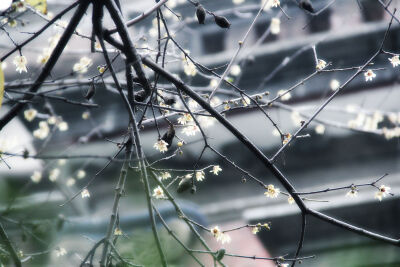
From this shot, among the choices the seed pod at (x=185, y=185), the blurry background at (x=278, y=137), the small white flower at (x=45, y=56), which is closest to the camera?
the seed pod at (x=185, y=185)

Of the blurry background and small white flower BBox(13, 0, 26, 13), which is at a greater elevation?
the blurry background

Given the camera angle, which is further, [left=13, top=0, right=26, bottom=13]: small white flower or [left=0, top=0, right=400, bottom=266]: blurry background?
[left=0, top=0, right=400, bottom=266]: blurry background

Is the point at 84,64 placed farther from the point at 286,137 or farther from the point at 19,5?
the point at 286,137

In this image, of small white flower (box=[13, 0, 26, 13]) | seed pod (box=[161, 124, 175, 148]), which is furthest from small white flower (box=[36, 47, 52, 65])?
seed pod (box=[161, 124, 175, 148])

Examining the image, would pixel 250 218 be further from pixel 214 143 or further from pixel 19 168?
pixel 19 168

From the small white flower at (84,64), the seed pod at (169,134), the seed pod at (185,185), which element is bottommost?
the seed pod at (185,185)

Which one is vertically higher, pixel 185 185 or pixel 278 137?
pixel 278 137

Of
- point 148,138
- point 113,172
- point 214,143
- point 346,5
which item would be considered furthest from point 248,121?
point 346,5

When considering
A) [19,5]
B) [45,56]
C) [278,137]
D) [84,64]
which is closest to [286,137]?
[84,64]

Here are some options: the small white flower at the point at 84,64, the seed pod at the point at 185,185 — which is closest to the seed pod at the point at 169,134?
the seed pod at the point at 185,185

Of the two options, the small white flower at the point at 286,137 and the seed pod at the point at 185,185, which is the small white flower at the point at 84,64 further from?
the small white flower at the point at 286,137

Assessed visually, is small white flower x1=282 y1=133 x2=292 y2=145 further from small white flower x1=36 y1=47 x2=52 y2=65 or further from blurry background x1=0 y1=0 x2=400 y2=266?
blurry background x1=0 y1=0 x2=400 y2=266
